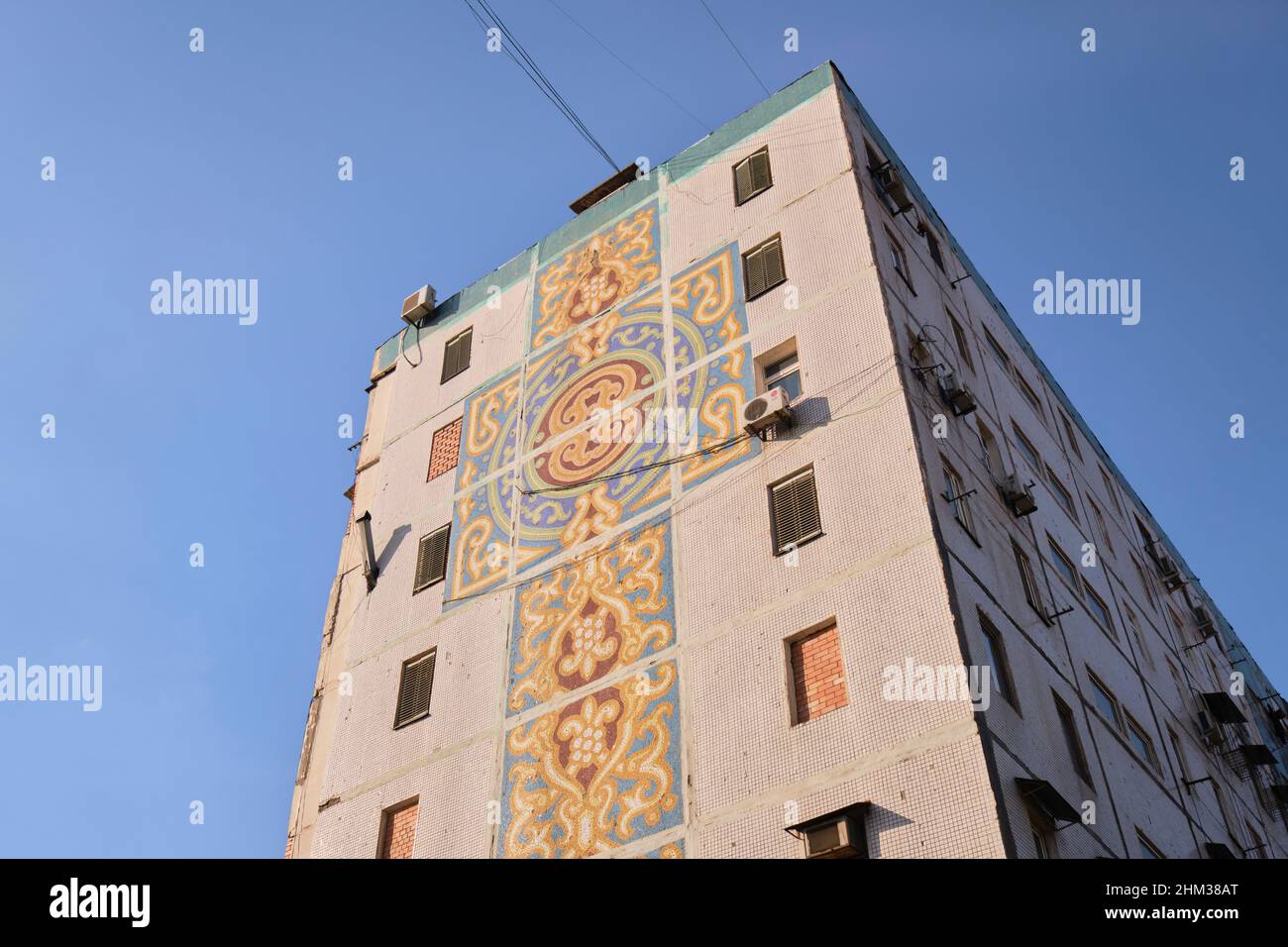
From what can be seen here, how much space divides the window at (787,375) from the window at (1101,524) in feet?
29.7

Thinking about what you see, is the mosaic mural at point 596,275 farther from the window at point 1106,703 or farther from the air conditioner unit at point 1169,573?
the air conditioner unit at point 1169,573

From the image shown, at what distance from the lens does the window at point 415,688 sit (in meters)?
18.6

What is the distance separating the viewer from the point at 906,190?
22703mm

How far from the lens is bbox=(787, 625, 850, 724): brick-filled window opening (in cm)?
1430

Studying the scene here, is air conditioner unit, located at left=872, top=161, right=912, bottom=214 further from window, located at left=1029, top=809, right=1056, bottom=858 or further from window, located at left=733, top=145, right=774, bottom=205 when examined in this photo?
window, located at left=1029, top=809, right=1056, bottom=858

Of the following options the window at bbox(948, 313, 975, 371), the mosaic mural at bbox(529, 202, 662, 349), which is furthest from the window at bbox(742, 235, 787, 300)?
the window at bbox(948, 313, 975, 371)

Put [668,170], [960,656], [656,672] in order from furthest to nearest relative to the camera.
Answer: [668,170] < [656,672] < [960,656]

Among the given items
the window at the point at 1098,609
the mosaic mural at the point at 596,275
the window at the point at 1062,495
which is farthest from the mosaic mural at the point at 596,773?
the window at the point at 1062,495

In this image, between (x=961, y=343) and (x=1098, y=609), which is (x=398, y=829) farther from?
(x=961, y=343)

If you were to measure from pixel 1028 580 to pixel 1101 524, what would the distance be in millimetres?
8047
